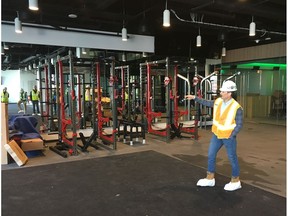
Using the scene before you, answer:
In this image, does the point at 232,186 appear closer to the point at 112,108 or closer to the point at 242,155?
the point at 242,155

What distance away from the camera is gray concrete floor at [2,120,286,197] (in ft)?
12.9

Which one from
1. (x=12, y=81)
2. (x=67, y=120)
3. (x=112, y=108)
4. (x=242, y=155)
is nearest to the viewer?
(x=242, y=155)

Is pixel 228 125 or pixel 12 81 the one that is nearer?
pixel 228 125

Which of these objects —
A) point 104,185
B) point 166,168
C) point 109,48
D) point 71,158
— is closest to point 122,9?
point 109,48

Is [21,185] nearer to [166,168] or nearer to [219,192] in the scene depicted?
[166,168]

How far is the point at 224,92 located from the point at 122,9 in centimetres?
481

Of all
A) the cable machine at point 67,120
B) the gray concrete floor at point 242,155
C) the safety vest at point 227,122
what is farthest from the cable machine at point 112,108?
the safety vest at point 227,122

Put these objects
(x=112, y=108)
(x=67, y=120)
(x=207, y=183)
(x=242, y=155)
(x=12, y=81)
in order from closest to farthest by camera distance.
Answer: (x=207, y=183) → (x=242, y=155) → (x=67, y=120) → (x=112, y=108) → (x=12, y=81)

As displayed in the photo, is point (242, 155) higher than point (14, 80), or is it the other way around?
point (14, 80)

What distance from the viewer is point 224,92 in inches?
132

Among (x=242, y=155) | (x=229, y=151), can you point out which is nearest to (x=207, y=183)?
(x=229, y=151)

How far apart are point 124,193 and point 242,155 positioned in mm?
2893

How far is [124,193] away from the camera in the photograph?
3.35m

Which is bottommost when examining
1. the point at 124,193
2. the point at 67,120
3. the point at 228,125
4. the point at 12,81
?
the point at 124,193
